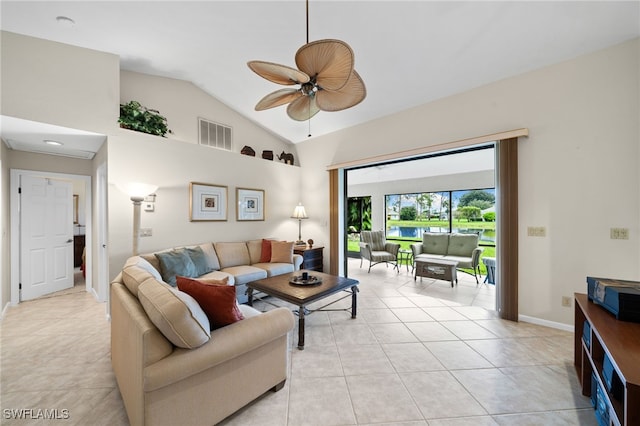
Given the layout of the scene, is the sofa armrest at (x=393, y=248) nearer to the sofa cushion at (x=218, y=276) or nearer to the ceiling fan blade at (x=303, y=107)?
the sofa cushion at (x=218, y=276)

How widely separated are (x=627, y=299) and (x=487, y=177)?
518cm

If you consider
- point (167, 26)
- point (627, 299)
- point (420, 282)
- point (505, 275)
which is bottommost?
point (420, 282)

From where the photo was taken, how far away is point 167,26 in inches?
108

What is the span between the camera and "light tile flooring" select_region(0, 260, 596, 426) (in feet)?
5.27

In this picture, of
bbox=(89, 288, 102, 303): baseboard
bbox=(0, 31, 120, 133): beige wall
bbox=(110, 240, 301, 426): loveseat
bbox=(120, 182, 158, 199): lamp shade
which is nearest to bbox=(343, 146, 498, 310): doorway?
bbox=(120, 182, 158, 199): lamp shade

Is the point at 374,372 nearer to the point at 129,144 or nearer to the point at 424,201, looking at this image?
the point at 129,144

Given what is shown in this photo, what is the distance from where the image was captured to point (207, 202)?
3998 millimetres

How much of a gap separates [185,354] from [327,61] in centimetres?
195

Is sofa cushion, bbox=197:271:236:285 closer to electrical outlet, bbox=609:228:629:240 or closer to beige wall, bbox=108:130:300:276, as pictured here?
beige wall, bbox=108:130:300:276

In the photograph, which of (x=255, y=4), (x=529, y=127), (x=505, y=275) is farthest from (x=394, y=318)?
(x=255, y=4)

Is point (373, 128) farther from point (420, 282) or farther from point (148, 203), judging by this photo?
point (148, 203)

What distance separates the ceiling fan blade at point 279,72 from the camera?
66.7 inches

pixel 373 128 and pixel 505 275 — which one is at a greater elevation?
pixel 373 128

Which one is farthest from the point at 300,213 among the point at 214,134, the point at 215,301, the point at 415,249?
the point at 215,301
